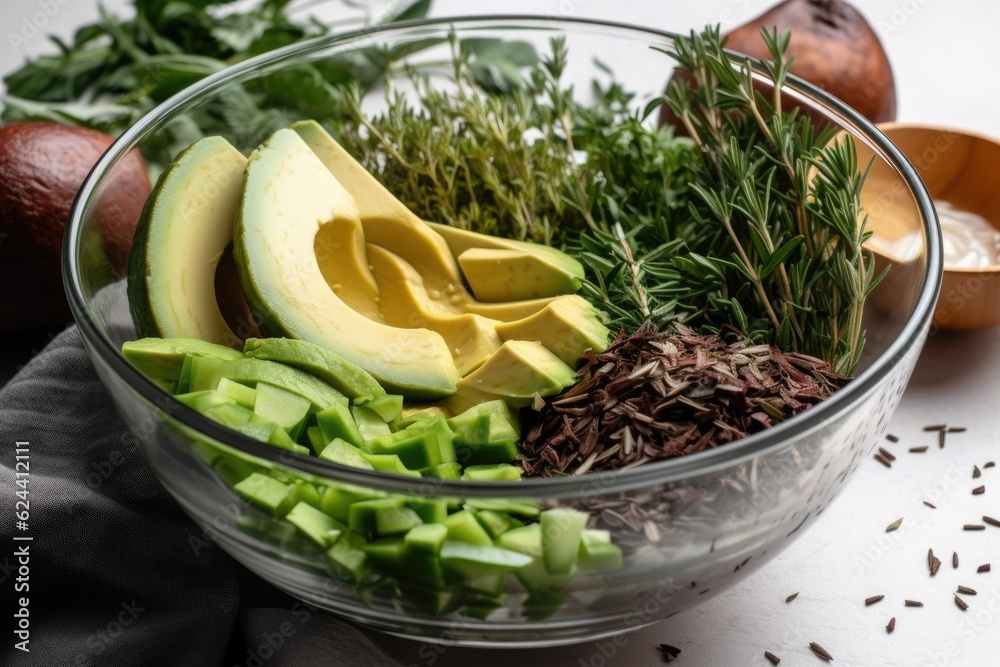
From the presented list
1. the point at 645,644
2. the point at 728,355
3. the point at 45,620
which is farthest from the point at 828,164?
the point at 45,620

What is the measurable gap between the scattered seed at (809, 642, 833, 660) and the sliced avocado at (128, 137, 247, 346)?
0.76m

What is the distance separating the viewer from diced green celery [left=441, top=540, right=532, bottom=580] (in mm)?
827

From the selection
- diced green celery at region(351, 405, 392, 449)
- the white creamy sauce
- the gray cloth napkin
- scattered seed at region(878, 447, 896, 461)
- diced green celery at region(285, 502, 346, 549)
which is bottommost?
scattered seed at region(878, 447, 896, 461)

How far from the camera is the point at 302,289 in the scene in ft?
3.68

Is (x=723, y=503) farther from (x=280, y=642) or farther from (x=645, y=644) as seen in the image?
(x=280, y=642)

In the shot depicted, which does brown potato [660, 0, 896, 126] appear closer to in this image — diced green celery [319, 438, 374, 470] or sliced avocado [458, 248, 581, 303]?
sliced avocado [458, 248, 581, 303]

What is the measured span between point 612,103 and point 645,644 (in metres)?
0.94

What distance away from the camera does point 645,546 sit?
0.86 meters

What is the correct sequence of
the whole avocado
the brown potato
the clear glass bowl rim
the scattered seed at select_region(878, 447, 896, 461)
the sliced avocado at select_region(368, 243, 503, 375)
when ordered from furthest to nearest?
the brown potato → the whole avocado → the scattered seed at select_region(878, 447, 896, 461) → the sliced avocado at select_region(368, 243, 503, 375) → the clear glass bowl rim

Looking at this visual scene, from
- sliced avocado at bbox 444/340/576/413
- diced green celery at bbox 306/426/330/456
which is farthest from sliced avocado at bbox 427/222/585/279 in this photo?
diced green celery at bbox 306/426/330/456

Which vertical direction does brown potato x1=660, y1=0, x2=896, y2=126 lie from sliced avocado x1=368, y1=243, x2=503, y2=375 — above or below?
above

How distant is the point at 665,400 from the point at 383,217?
19.1 inches

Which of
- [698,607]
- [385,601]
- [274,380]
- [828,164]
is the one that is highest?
[828,164]

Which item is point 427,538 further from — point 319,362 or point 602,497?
point 319,362
